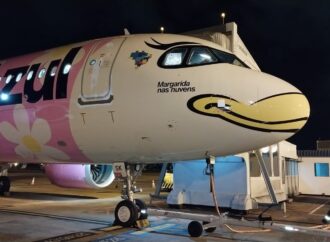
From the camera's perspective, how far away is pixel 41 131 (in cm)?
1020

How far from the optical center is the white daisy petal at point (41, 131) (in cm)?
1008

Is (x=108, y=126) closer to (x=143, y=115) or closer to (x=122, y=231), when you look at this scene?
(x=143, y=115)

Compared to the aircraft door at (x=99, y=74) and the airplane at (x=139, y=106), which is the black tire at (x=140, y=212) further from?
the aircraft door at (x=99, y=74)

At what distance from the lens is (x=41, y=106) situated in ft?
33.1

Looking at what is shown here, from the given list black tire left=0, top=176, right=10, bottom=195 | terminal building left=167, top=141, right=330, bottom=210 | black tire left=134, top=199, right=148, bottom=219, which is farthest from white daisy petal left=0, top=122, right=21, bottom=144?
black tire left=0, top=176, right=10, bottom=195

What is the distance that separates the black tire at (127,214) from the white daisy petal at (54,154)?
187 cm

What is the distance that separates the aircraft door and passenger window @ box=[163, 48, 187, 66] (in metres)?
1.25

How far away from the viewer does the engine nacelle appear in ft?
37.7

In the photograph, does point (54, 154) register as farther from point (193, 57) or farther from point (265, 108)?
point (265, 108)

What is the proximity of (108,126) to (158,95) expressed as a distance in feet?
4.50

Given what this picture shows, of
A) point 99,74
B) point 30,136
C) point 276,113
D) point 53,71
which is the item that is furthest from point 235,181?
point 53,71

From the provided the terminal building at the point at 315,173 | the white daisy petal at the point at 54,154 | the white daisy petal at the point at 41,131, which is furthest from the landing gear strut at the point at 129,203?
the terminal building at the point at 315,173

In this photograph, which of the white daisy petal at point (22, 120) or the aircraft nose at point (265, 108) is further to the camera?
the white daisy petal at point (22, 120)

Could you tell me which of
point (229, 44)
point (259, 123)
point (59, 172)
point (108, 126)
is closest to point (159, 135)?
point (108, 126)
